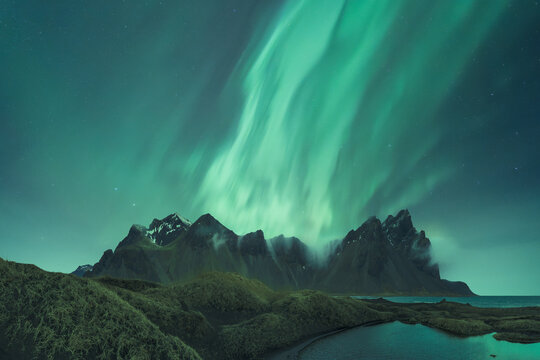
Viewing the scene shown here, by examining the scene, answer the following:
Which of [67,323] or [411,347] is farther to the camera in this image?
[411,347]

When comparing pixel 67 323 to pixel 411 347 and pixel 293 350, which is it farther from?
pixel 411 347

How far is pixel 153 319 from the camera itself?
35.2 m

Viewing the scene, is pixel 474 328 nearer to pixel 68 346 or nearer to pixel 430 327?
pixel 430 327

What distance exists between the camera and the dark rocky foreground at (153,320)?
74.8 ft

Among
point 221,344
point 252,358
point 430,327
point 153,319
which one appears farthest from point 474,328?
point 153,319

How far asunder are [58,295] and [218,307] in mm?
31478

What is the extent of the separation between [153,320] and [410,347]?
1721 inches

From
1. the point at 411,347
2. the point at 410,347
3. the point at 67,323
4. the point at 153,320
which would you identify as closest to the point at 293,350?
the point at 410,347

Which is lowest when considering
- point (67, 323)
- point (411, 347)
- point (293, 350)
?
point (411, 347)

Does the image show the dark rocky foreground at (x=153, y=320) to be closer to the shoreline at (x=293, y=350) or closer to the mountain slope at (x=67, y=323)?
the mountain slope at (x=67, y=323)

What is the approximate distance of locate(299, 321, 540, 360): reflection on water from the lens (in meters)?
41.7

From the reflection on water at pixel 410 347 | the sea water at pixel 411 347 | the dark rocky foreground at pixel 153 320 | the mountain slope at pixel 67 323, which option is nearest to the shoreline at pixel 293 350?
the sea water at pixel 411 347

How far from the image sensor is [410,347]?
4788 cm

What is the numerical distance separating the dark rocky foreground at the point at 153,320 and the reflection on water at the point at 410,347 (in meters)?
5.76
